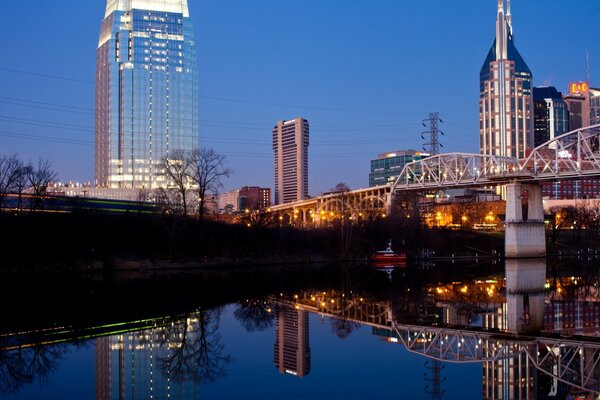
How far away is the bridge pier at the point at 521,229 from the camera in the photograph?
111375 millimetres

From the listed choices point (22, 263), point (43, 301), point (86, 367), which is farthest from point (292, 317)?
point (22, 263)

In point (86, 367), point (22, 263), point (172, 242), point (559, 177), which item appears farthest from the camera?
point (559, 177)

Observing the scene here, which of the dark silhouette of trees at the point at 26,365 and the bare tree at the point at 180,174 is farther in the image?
the bare tree at the point at 180,174

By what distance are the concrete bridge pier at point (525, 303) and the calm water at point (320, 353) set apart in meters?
0.11

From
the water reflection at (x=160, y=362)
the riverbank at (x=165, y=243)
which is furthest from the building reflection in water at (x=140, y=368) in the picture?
the riverbank at (x=165, y=243)

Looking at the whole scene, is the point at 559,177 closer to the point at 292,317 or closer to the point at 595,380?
the point at 292,317

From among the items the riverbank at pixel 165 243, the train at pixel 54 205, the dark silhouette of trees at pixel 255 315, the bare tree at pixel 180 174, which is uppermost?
the bare tree at pixel 180 174

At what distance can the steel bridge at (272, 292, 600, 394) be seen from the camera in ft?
73.8

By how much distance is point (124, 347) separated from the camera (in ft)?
86.3

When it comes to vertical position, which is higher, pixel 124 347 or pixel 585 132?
pixel 585 132

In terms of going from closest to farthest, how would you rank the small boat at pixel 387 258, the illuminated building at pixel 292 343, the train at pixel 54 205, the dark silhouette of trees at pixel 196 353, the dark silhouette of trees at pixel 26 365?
the dark silhouette of trees at pixel 26 365
the dark silhouette of trees at pixel 196 353
the illuminated building at pixel 292 343
the train at pixel 54 205
the small boat at pixel 387 258

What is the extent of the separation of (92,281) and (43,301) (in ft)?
55.7

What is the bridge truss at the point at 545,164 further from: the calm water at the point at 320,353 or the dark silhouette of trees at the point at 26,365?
the dark silhouette of trees at the point at 26,365

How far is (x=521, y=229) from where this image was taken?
111 m
